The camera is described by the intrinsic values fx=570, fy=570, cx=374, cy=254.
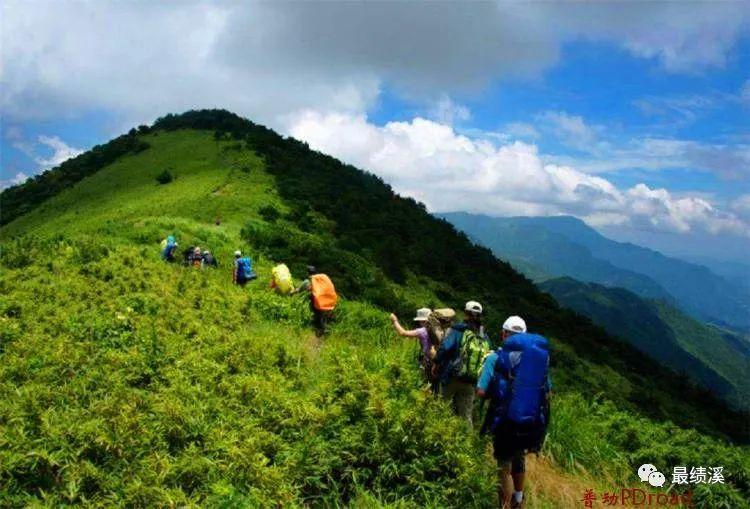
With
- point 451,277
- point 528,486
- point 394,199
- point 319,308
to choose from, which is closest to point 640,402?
point 451,277

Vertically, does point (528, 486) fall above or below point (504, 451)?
below

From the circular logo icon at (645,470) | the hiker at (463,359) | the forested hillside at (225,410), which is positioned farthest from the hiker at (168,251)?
the circular logo icon at (645,470)

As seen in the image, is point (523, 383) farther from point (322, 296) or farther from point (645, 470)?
point (322, 296)

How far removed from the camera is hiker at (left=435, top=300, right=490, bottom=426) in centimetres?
875

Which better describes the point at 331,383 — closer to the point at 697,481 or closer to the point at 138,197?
the point at 697,481

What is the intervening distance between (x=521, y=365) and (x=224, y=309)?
10743mm

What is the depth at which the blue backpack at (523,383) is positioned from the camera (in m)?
7.12

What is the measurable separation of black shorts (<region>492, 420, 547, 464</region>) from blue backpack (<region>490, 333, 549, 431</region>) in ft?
0.22

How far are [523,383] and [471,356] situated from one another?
5.47 ft

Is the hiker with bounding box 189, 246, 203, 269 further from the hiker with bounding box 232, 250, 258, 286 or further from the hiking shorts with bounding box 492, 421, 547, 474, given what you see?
the hiking shorts with bounding box 492, 421, 547, 474

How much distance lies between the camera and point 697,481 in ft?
30.4

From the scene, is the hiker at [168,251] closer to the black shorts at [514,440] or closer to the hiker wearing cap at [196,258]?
the hiker wearing cap at [196,258]

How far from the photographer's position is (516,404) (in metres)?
7.12

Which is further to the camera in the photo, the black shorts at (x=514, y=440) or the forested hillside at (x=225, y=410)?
the black shorts at (x=514, y=440)
